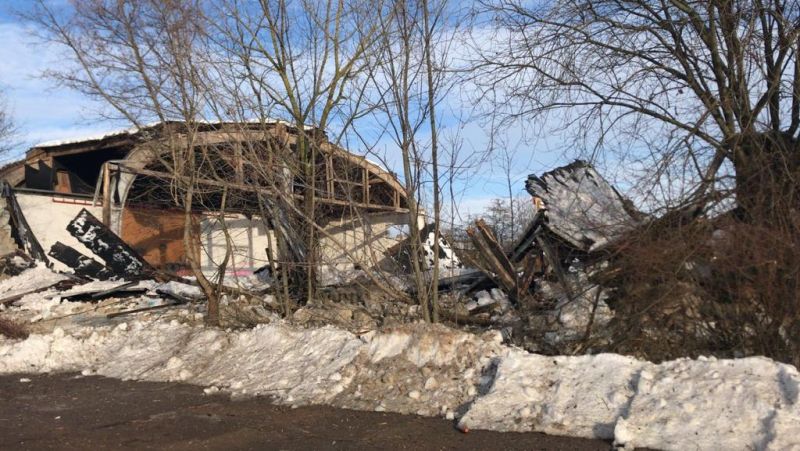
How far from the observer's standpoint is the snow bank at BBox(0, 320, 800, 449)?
17.0 ft

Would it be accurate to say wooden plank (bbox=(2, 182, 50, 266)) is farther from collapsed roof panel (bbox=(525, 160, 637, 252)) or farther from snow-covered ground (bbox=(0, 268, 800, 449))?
collapsed roof panel (bbox=(525, 160, 637, 252))

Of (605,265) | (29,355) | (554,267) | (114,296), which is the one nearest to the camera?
(605,265)

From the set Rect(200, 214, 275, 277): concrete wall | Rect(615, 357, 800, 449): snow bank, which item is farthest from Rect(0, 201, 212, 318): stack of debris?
Rect(615, 357, 800, 449): snow bank

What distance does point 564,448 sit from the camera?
207 inches

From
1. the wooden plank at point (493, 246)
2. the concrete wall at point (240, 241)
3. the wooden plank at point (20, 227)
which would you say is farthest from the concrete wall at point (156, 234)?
the wooden plank at point (493, 246)

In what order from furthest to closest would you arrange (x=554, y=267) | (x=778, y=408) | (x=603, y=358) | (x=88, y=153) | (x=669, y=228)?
(x=88, y=153)
(x=554, y=267)
(x=669, y=228)
(x=603, y=358)
(x=778, y=408)

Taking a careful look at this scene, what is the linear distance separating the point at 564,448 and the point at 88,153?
21.3 m

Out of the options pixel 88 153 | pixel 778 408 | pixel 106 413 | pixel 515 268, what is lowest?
pixel 106 413

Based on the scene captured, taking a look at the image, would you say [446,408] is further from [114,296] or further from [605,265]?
[114,296]

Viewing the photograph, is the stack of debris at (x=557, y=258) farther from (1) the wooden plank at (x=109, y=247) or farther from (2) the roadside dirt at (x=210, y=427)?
(1) the wooden plank at (x=109, y=247)

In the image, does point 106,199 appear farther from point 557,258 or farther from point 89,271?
point 557,258

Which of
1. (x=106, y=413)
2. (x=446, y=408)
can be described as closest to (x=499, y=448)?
(x=446, y=408)

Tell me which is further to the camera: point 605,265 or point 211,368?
point 211,368

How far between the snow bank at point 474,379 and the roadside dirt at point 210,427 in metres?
0.25
